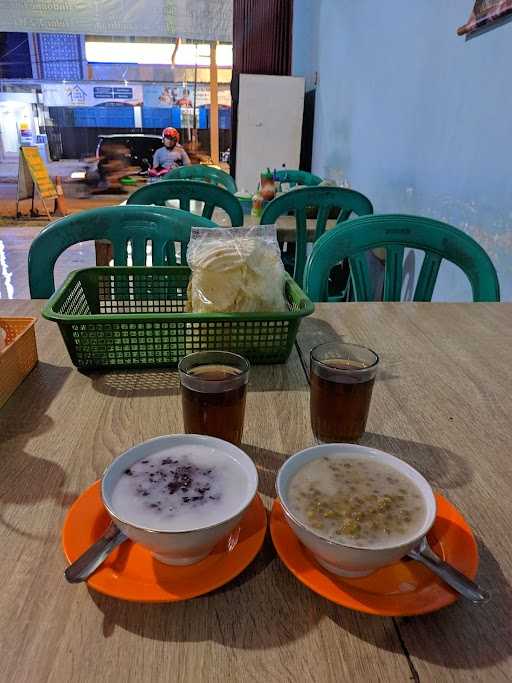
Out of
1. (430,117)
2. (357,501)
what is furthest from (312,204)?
(357,501)

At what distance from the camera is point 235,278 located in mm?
978

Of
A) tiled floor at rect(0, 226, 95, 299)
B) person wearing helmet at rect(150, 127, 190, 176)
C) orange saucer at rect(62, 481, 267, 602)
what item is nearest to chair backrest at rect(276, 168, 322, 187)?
tiled floor at rect(0, 226, 95, 299)

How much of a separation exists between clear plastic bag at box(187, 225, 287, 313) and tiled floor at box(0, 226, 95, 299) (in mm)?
2935

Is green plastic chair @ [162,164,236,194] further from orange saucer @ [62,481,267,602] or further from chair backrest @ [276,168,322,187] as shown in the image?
orange saucer @ [62,481,267,602]

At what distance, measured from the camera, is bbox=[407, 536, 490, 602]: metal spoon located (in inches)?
19.0

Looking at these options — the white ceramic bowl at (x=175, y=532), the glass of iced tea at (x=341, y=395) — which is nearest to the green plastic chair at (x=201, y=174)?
the glass of iced tea at (x=341, y=395)

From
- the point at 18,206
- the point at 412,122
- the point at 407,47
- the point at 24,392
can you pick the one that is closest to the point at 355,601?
the point at 24,392

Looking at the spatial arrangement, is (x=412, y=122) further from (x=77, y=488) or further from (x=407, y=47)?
(x=77, y=488)

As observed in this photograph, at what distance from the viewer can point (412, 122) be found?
275cm

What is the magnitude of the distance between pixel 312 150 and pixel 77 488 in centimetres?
567

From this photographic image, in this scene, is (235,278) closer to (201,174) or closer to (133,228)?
(133,228)

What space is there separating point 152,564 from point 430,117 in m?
2.58

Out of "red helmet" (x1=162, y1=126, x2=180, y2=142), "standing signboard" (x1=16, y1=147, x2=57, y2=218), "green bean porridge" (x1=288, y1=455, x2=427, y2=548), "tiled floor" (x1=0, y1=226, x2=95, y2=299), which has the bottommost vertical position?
"tiled floor" (x1=0, y1=226, x2=95, y2=299)

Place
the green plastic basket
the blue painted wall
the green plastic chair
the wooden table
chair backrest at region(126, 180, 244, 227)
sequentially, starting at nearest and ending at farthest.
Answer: the wooden table < the green plastic basket < the blue painted wall < chair backrest at region(126, 180, 244, 227) < the green plastic chair
